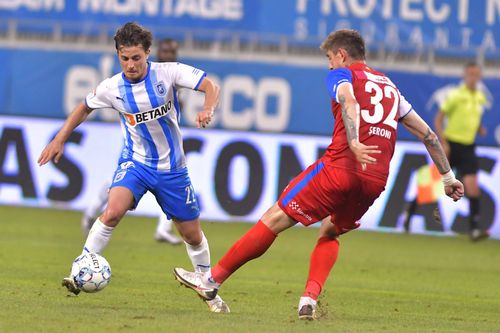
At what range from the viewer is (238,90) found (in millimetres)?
19250

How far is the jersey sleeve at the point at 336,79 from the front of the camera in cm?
798

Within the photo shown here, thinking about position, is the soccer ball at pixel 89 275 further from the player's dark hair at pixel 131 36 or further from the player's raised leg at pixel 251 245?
the player's dark hair at pixel 131 36

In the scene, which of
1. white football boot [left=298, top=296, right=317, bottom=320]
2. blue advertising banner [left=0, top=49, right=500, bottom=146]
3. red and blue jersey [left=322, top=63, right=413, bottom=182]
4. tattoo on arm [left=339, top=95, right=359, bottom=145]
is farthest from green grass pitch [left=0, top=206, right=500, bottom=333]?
blue advertising banner [left=0, top=49, right=500, bottom=146]

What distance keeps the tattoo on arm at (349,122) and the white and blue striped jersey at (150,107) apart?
1.26m

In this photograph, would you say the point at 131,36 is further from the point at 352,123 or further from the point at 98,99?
the point at 352,123

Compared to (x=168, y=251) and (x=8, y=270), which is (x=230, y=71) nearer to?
(x=168, y=251)

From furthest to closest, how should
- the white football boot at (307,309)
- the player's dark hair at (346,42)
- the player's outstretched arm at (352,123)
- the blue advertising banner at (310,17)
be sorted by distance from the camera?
the blue advertising banner at (310,17)
the player's dark hair at (346,42)
the white football boot at (307,309)
the player's outstretched arm at (352,123)

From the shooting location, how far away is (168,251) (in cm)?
1331

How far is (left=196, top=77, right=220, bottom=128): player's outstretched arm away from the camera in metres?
7.95

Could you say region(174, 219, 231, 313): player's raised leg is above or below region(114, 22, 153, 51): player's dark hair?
below

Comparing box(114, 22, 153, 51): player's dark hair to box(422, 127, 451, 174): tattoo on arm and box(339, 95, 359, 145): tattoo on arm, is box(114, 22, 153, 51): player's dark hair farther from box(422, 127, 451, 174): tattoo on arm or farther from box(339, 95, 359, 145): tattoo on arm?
box(422, 127, 451, 174): tattoo on arm

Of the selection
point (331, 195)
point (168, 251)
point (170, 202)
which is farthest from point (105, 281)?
point (168, 251)

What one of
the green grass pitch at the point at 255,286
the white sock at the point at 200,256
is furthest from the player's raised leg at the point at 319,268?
the white sock at the point at 200,256

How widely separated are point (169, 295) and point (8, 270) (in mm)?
1871
